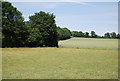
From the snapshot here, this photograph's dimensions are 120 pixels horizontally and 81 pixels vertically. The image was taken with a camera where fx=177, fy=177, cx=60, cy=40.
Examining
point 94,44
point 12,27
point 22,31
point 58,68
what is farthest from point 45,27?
point 58,68

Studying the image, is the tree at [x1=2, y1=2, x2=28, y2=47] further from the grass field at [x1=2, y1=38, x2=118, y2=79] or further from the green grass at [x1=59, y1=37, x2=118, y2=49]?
the grass field at [x1=2, y1=38, x2=118, y2=79]

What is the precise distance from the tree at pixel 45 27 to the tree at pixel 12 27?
4.88 m

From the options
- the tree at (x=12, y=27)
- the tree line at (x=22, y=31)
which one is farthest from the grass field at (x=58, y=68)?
the tree line at (x=22, y=31)

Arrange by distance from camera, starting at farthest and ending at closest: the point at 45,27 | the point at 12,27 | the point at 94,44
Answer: the point at 94,44
the point at 45,27
the point at 12,27

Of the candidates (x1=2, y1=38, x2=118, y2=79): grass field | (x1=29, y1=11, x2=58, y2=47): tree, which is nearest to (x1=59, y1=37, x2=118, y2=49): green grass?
(x1=29, y1=11, x2=58, y2=47): tree

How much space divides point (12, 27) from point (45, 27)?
9.37 m

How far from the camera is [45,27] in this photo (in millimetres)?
38844

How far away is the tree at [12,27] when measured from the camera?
1206 inches

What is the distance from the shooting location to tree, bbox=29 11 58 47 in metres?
Answer: 38.0

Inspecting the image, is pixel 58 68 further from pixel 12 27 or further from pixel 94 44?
pixel 94 44

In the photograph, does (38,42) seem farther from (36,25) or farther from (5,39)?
(5,39)

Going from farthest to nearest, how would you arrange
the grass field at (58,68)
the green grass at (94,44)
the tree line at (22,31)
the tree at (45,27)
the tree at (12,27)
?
the tree at (45,27) < the green grass at (94,44) < the tree line at (22,31) < the tree at (12,27) < the grass field at (58,68)

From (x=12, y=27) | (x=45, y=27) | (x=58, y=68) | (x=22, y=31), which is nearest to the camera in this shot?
(x=58, y=68)

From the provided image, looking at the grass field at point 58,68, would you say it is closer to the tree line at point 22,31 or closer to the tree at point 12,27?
the tree at point 12,27
